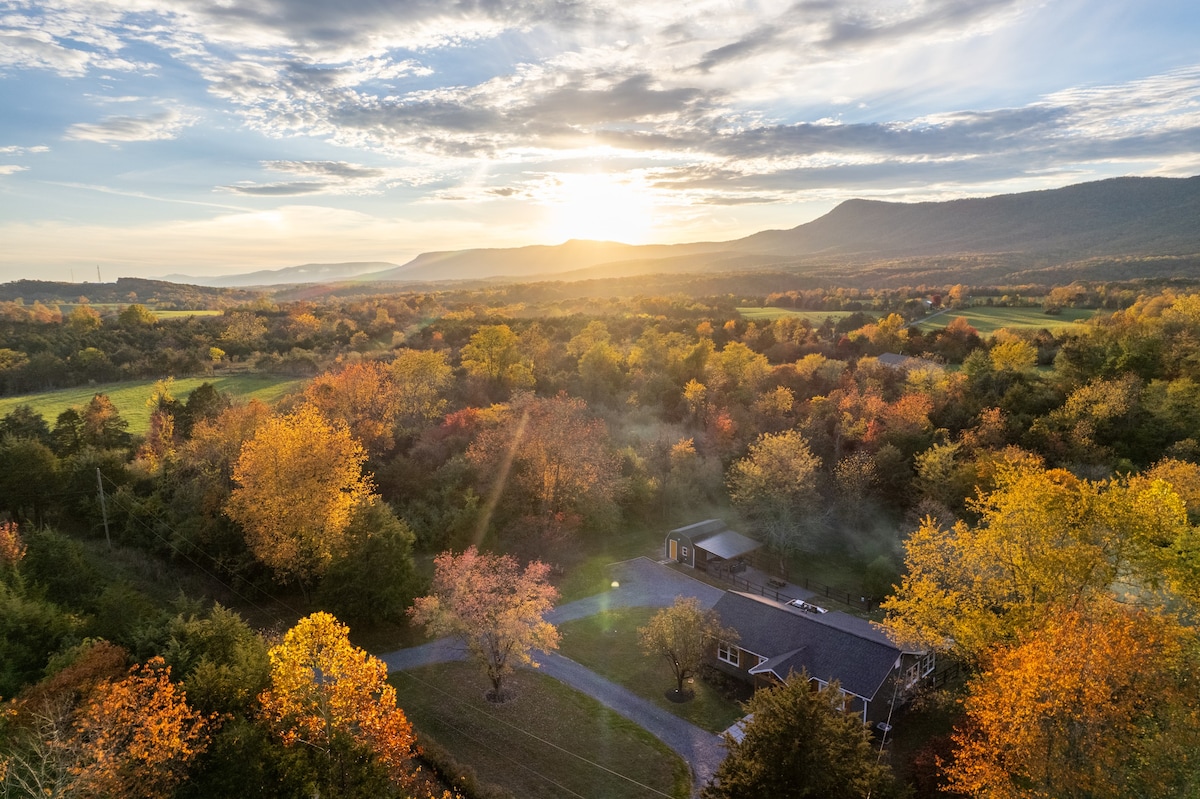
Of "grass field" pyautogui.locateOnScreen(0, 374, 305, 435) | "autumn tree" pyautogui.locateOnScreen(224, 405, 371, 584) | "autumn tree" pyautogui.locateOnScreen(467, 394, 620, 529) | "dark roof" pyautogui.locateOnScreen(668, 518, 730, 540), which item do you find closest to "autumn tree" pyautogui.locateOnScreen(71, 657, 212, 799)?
"autumn tree" pyautogui.locateOnScreen(224, 405, 371, 584)

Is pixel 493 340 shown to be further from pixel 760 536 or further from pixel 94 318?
pixel 94 318

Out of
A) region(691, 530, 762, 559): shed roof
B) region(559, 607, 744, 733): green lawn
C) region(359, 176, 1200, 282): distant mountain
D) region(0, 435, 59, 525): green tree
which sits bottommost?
region(559, 607, 744, 733): green lawn

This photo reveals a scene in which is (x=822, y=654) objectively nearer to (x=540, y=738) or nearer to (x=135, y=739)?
(x=540, y=738)

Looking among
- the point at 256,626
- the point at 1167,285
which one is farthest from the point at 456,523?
the point at 1167,285

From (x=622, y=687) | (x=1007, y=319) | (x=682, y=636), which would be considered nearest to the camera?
(x=682, y=636)

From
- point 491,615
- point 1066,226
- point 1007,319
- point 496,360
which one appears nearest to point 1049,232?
point 1066,226

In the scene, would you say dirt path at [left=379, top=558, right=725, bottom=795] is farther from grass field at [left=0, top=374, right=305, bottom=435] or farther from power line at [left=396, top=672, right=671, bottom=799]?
grass field at [left=0, top=374, right=305, bottom=435]
